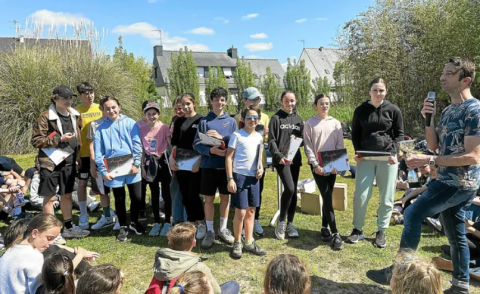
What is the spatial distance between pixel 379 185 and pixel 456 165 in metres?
1.52

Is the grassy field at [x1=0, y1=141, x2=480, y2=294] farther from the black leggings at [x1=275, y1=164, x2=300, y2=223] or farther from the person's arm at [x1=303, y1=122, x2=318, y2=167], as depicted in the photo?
the person's arm at [x1=303, y1=122, x2=318, y2=167]

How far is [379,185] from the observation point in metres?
4.06

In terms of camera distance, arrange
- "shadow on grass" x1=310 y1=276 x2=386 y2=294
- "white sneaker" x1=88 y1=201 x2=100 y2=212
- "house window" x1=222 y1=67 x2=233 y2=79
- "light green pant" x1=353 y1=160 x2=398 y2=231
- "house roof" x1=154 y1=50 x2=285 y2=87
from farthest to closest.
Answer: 1. "house window" x1=222 y1=67 x2=233 y2=79
2. "house roof" x1=154 y1=50 x2=285 y2=87
3. "white sneaker" x1=88 y1=201 x2=100 y2=212
4. "light green pant" x1=353 y1=160 x2=398 y2=231
5. "shadow on grass" x1=310 y1=276 x2=386 y2=294

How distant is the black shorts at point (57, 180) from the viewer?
4250mm

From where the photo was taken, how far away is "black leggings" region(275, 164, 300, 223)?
4223mm

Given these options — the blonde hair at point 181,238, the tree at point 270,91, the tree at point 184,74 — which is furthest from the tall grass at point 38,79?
the tree at point 270,91

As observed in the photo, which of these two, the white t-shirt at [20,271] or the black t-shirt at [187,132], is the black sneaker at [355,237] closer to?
the black t-shirt at [187,132]

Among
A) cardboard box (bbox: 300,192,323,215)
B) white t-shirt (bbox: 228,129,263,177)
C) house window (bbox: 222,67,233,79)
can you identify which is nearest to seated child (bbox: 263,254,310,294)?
white t-shirt (bbox: 228,129,263,177)

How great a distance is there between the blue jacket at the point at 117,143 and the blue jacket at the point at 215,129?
0.88m

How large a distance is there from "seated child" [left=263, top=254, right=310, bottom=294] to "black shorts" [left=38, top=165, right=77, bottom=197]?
11.5ft

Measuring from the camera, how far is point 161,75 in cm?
4350

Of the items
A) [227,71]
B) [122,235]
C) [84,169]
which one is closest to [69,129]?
[84,169]

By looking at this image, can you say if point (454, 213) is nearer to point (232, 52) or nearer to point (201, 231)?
point (201, 231)

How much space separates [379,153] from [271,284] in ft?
8.55
